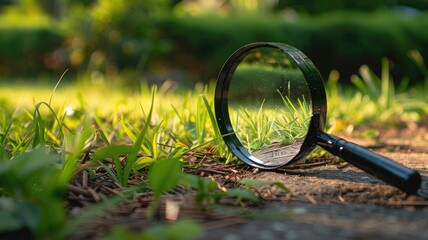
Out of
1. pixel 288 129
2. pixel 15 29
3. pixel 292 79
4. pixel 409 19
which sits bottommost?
pixel 288 129

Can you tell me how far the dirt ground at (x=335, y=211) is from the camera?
1.18 metres

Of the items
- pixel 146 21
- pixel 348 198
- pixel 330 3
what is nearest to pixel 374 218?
pixel 348 198

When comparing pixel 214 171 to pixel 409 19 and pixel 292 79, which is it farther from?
pixel 409 19

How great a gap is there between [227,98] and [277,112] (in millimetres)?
265

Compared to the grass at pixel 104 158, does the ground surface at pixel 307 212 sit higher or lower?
lower

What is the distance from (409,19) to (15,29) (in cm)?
683

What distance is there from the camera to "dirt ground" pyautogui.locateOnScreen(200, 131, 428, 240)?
3.87 ft

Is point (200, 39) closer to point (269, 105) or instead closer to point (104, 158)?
point (269, 105)

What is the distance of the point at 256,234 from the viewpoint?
1.18m

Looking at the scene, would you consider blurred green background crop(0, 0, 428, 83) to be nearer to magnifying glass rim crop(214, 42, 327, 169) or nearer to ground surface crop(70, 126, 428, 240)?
magnifying glass rim crop(214, 42, 327, 169)

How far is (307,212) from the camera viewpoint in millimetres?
1354

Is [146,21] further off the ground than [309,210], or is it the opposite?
[146,21]

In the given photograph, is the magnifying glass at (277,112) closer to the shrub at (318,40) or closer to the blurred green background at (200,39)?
the blurred green background at (200,39)

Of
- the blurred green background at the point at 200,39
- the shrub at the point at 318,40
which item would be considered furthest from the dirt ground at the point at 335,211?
the shrub at the point at 318,40
